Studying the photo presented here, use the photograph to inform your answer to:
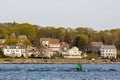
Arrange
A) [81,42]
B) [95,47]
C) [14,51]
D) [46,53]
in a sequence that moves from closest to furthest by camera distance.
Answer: [14,51], [46,53], [81,42], [95,47]

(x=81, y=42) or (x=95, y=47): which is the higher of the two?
(x=81, y=42)

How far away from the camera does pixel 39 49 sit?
588 feet

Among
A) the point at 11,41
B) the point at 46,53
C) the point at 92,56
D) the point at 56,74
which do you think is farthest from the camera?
the point at 11,41

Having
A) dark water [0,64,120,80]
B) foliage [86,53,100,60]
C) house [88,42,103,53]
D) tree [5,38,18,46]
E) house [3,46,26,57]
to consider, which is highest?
tree [5,38,18,46]

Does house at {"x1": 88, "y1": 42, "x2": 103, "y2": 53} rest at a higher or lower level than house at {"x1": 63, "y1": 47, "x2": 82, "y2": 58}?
higher

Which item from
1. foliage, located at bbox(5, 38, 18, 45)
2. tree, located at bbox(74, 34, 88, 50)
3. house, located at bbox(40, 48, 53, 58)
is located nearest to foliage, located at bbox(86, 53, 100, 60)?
tree, located at bbox(74, 34, 88, 50)

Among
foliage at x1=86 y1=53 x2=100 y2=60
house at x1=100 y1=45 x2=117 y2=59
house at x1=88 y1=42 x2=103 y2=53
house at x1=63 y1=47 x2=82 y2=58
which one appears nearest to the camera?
foliage at x1=86 y1=53 x2=100 y2=60

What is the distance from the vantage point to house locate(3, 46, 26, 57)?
169m

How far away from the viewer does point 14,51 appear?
559ft

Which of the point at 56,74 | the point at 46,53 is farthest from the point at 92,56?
the point at 56,74

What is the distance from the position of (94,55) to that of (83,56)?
8339 mm

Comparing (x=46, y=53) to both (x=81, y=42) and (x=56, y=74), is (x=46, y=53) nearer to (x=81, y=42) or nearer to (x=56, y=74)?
(x=81, y=42)

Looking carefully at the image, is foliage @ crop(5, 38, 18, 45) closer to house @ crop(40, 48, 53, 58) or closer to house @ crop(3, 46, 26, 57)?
house @ crop(3, 46, 26, 57)

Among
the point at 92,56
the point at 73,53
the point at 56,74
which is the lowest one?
the point at 56,74
